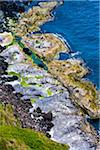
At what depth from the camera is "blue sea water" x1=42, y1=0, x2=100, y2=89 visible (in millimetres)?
84938

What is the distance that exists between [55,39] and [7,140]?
42.3 meters

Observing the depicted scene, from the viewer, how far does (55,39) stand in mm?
88125

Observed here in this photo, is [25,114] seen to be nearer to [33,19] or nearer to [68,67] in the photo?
[68,67]

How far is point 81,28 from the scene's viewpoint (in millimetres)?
98438

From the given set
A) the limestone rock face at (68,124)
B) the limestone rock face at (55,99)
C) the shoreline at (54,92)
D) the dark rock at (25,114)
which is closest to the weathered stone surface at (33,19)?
the shoreline at (54,92)

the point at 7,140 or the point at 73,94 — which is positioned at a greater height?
the point at 7,140

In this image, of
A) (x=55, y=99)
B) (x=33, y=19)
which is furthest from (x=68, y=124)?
(x=33, y=19)

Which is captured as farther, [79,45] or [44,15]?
[44,15]

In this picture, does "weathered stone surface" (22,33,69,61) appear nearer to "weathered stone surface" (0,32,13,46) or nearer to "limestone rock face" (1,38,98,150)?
"weathered stone surface" (0,32,13,46)

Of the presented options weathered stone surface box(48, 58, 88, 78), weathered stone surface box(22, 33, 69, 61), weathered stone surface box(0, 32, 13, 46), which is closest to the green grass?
weathered stone surface box(48, 58, 88, 78)

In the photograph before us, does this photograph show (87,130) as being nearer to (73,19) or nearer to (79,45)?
(79,45)

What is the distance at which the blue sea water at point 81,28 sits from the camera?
279 feet

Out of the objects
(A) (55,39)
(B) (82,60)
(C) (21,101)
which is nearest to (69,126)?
(C) (21,101)

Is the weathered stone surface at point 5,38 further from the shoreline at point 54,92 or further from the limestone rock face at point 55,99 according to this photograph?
the limestone rock face at point 55,99
